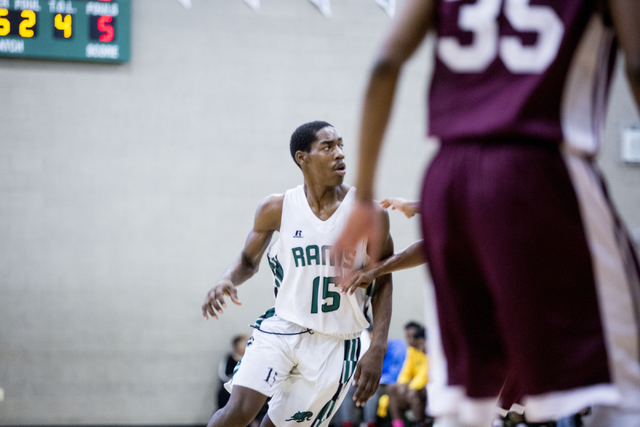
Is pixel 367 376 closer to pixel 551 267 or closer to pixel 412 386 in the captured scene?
pixel 551 267

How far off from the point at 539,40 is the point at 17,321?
27.0 ft

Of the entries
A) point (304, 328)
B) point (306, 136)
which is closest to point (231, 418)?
point (304, 328)

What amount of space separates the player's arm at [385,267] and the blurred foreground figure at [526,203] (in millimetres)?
1825

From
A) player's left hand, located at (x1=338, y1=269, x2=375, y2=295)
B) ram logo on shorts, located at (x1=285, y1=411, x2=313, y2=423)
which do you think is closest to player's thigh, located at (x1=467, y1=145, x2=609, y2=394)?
player's left hand, located at (x1=338, y1=269, x2=375, y2=295)

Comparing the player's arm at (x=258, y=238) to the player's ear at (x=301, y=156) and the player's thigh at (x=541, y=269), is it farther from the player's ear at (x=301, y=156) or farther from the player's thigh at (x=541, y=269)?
the player's thigh at (x=541, y=269)

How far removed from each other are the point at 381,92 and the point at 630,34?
502 mm

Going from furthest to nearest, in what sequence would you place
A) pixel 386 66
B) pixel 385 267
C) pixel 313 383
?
pixel 313 383, pixel 385 267, pixel 386 66

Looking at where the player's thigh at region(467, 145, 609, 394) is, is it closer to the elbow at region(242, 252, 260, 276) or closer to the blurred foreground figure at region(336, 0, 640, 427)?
the blurred foreground figure at region(336, 0, 640, 427)

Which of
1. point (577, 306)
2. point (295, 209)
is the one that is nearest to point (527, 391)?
point (577, 306)

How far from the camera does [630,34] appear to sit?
1.23 metres

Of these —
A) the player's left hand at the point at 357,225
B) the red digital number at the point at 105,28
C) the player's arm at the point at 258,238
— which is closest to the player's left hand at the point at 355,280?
the player's arm at the point at 258,238

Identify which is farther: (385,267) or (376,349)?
(385,267)

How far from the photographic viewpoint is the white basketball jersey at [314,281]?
351cm

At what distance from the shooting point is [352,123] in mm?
8859
